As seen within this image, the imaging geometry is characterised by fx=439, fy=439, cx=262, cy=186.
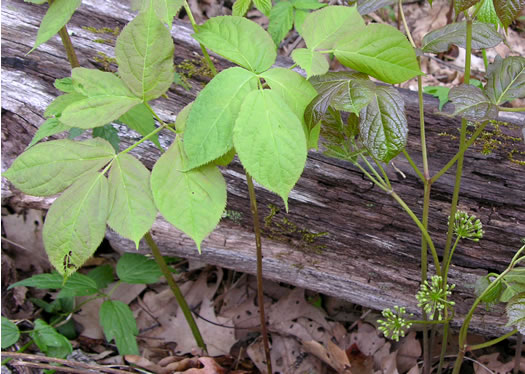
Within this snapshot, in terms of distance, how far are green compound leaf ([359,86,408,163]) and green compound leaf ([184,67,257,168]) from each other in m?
0.32

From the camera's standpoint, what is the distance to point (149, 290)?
246cm

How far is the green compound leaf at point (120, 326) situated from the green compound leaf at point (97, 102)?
3.83ft

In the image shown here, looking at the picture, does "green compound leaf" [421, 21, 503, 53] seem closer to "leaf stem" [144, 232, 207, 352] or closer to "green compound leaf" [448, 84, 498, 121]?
"green compound leaf" [448, 84, 498, 121]

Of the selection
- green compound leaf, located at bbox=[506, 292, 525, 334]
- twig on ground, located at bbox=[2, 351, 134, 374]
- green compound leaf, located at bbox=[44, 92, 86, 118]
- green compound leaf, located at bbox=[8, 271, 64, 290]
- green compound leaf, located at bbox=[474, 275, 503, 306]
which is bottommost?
twig on ground, located at bbox=[2, 351, 134, 374]

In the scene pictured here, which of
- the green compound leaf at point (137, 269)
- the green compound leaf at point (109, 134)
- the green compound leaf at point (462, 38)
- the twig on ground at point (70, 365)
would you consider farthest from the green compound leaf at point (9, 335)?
the green compound leaf at point (462, 38)

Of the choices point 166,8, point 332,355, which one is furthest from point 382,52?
point 332,355

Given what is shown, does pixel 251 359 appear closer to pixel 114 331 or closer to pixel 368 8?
pixel 114 331

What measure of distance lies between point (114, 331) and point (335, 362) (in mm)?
973

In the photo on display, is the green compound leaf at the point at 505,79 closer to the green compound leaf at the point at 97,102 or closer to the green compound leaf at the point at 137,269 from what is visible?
the green compound leaf at the point at 97,102

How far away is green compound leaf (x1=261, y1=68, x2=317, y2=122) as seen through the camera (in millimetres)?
1039

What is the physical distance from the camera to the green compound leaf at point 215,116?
987 mm

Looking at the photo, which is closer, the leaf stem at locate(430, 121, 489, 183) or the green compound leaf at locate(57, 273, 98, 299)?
the leaf stem at locate(430, 121, 489, 183)

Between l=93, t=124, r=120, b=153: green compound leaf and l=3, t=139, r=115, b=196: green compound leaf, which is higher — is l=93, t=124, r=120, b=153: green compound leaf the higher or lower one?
the lower one

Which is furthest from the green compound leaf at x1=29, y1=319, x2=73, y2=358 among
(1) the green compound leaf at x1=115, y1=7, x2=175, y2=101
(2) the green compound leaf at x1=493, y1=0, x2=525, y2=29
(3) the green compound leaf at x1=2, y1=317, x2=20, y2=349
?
(2) the green compound leaf at x1=493, y1=0, x2=525, y2=29
